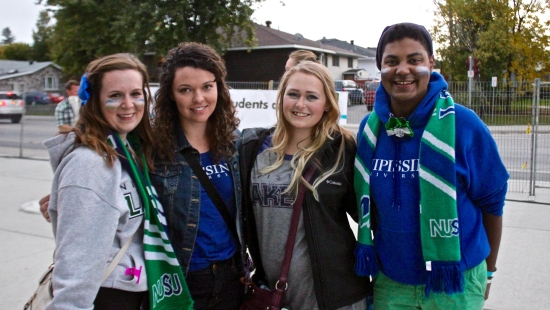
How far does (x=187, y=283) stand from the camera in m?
2.34

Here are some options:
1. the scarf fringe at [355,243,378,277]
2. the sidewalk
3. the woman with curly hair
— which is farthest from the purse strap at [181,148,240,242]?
the sidewalk

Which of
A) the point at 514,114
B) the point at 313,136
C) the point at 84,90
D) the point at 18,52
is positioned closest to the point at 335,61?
the point at 514,114

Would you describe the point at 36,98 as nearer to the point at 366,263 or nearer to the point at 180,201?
the point at 180,201

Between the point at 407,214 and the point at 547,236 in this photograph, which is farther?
the point at 547,236

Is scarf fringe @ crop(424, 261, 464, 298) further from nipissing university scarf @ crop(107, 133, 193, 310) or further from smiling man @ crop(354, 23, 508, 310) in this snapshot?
nipissing university scarf @ crop(107, 133, 193, 310)

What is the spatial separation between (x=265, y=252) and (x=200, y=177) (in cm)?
49

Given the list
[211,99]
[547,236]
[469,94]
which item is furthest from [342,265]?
[469,94]

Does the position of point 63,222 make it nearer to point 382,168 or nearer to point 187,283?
point 187,283

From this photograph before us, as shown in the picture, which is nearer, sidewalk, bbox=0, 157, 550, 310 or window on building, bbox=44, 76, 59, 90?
sidewalk, bbox=0, 157, 550, 310

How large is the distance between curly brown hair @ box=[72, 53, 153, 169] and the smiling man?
1110mm

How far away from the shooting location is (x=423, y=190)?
7.00 feet

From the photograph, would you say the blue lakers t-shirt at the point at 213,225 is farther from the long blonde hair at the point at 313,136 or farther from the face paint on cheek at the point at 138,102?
the face paint on cheek at the point at 138,102

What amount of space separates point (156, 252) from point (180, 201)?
27cm

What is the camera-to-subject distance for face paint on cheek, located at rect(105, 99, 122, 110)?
2154 mm
